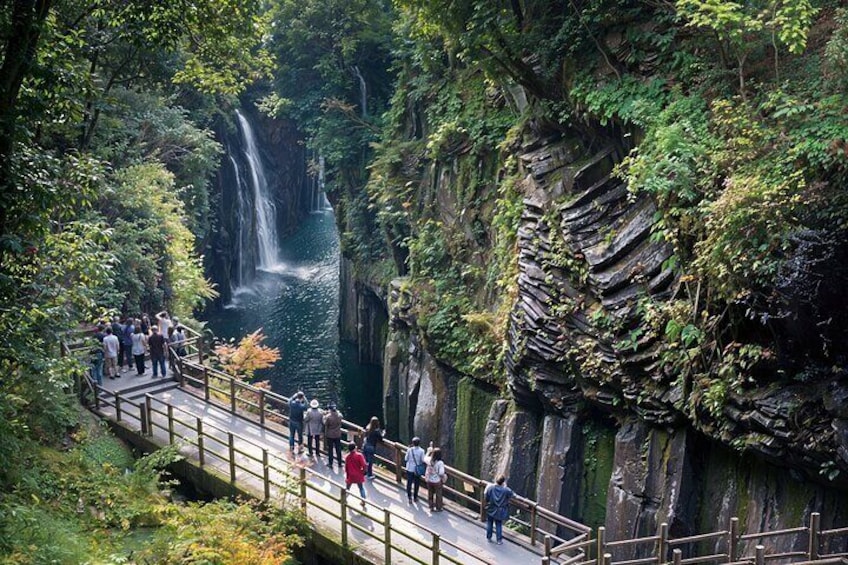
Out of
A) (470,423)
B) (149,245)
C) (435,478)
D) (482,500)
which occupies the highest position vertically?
(149,245)

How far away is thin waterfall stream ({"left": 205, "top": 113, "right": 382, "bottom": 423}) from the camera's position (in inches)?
1395

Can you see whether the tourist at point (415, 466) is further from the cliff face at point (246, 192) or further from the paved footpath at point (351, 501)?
the cliff face at point (246, 192)

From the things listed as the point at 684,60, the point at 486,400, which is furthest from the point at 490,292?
the point at 684,60

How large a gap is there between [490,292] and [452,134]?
19.8 feet

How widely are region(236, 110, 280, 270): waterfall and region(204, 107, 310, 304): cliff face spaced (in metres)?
0.68

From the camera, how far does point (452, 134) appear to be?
26.1 metres

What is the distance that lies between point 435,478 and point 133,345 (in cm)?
995

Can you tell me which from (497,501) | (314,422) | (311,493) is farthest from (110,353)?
(497,501)

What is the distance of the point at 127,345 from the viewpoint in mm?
22031

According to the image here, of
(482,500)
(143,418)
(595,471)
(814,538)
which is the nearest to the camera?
(814,538)

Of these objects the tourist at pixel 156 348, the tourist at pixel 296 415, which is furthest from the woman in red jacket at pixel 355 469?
the tourist at pixel 156 348

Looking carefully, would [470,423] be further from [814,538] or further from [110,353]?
[814,538]

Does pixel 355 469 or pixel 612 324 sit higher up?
pixel 612 324

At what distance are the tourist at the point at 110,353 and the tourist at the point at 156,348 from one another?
85 cm
